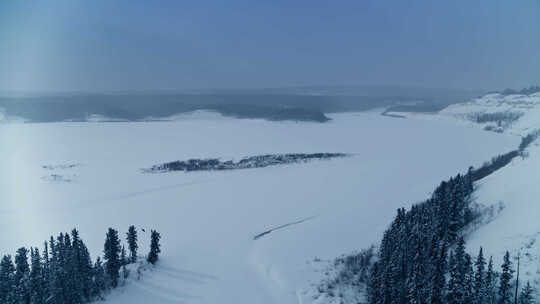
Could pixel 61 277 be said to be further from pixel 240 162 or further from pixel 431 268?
pixel 240 162

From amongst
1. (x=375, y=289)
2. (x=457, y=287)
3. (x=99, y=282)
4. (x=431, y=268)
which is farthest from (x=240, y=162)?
(x=457, y=287)

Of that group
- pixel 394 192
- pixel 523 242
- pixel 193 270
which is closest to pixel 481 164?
pixel 394 192

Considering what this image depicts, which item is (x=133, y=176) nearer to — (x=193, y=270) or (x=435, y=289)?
(x=193, y=270)

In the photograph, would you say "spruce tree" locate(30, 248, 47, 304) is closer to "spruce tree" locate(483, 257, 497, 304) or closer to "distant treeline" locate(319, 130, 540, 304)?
"distant treeline" locate(319, 130, 540, 304)

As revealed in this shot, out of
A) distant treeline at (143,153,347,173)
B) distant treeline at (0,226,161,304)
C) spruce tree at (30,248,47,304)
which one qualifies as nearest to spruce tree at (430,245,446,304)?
distant treeline at (0,226,161,304)

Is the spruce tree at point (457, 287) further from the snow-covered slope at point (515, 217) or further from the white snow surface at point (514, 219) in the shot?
the snow-covered slope at point (515, 217)

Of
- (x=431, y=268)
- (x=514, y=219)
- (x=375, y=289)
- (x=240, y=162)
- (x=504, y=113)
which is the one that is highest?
(x=504, y=113)
